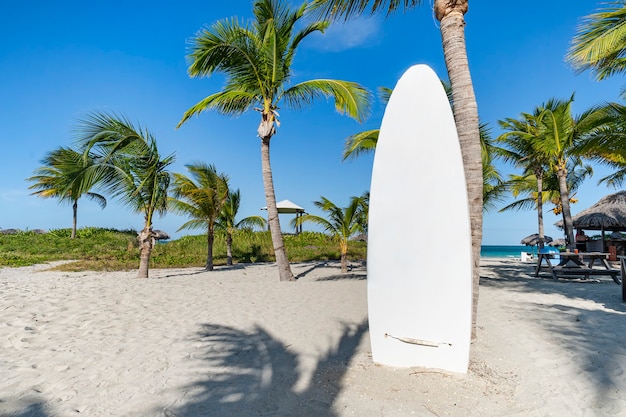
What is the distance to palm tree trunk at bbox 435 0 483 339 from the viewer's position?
11.8ft

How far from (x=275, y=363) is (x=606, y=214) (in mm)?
18414

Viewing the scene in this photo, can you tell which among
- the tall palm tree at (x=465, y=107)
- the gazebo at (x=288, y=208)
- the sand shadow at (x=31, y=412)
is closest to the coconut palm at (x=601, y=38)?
the tall palm tree at (x=465, y=107)

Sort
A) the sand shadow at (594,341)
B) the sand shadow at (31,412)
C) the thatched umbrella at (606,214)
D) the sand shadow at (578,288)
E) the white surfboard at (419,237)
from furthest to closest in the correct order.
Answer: the thatched umbrella at (606,214) < the sand shadow at (578,288) < the white surfboard at (419,237) < the sand shadow at (594,341) < the sand shadow at (31,412)

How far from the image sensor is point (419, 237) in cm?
301

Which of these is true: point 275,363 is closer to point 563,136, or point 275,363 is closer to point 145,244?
point 145,244

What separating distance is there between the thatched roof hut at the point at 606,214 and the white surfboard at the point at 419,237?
17111 mm

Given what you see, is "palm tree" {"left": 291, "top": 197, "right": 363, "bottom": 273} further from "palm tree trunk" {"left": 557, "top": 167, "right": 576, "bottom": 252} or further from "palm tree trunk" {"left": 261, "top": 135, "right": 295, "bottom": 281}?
"palm tree trunk" {"left": 557, "top": 167, "right": 576, "bottom": 252}

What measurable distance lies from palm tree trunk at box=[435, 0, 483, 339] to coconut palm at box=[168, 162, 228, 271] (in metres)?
8.69

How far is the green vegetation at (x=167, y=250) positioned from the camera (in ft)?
47.6

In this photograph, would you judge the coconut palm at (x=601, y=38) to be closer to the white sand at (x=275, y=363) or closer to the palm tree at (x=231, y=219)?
the white sand at (x=275, y=363)

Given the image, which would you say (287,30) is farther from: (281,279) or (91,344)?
(91,344)

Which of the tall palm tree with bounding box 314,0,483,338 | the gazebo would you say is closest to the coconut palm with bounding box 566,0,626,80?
the tall palm tree with bounding box 314,0,483,338

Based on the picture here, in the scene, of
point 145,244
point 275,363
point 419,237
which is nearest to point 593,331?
point 419,237

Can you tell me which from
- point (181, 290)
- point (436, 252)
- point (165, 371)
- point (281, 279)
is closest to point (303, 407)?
point (165, 371)
